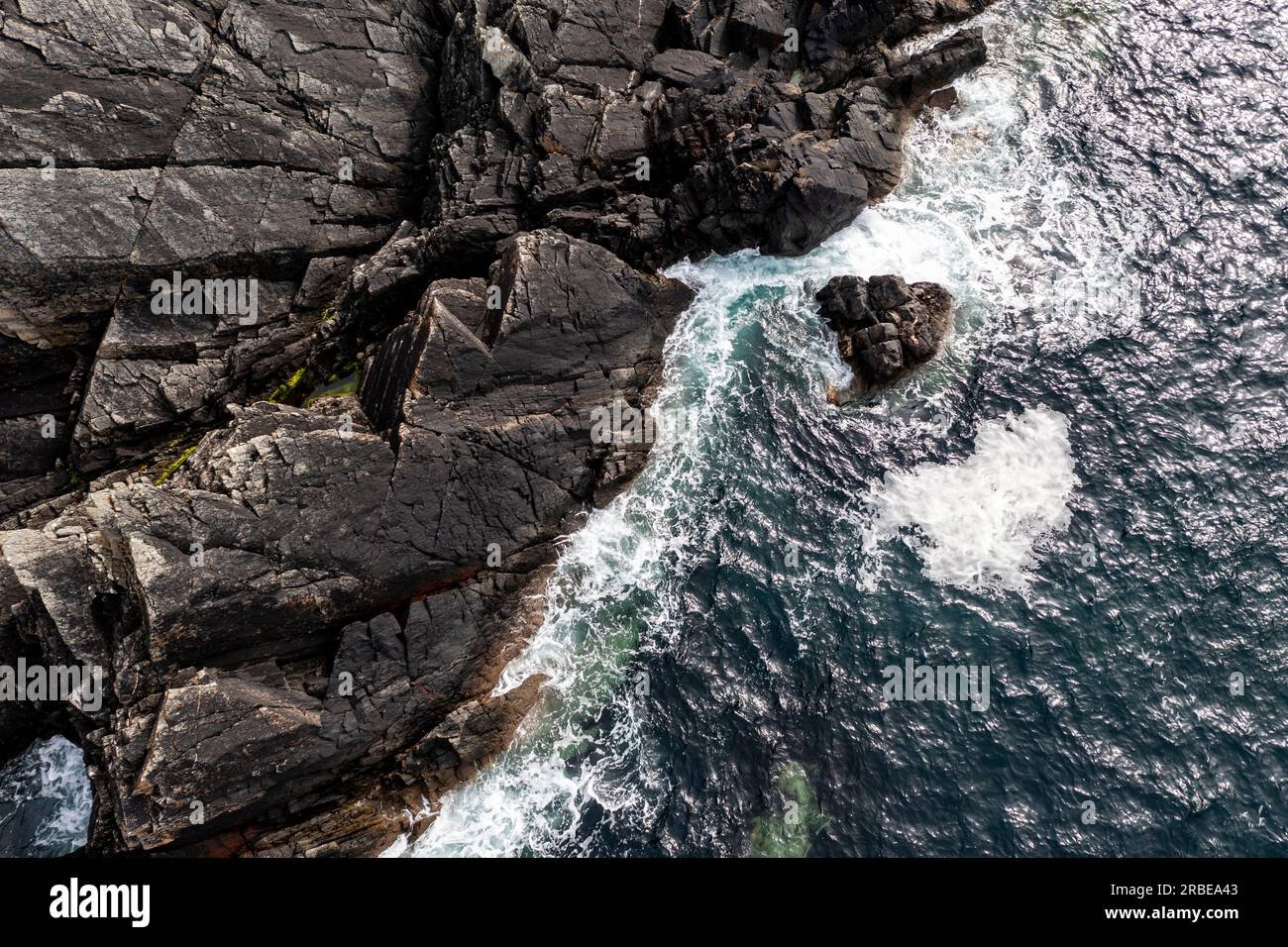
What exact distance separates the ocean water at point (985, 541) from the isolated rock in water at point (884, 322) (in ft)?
3.29

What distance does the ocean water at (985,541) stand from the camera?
103 ft

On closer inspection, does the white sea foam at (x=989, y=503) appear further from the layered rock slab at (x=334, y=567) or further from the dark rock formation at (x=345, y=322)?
the layered rock slab at (x=334, y=567)

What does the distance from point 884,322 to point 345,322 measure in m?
29.9

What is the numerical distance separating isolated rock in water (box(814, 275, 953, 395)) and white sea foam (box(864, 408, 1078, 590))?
215 inches

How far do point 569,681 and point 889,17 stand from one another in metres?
45.5

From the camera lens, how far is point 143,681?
31.1m

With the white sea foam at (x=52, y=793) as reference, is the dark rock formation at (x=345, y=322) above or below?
above

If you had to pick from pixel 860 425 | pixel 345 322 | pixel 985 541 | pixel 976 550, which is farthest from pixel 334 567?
pixel 985 541

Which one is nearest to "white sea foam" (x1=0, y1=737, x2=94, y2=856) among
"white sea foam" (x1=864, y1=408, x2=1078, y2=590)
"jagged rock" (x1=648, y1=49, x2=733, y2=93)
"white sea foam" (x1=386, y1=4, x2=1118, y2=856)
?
"white sea foam" (x1=386, y1=4, x2=1118, y2=856)

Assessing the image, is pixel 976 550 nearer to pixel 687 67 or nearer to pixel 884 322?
pixel 884 322

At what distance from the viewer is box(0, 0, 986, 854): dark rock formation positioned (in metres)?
32.0

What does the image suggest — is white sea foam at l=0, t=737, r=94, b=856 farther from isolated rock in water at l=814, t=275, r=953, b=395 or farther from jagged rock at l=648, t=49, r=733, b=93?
jagged rock at l=648, t=49, r=733, b=93

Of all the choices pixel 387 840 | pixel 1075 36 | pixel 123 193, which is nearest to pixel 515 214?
pixel 123 193

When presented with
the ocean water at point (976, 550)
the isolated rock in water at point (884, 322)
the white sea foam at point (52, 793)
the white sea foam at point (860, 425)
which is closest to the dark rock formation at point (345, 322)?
the isolated rock in water at point (884, 322)
